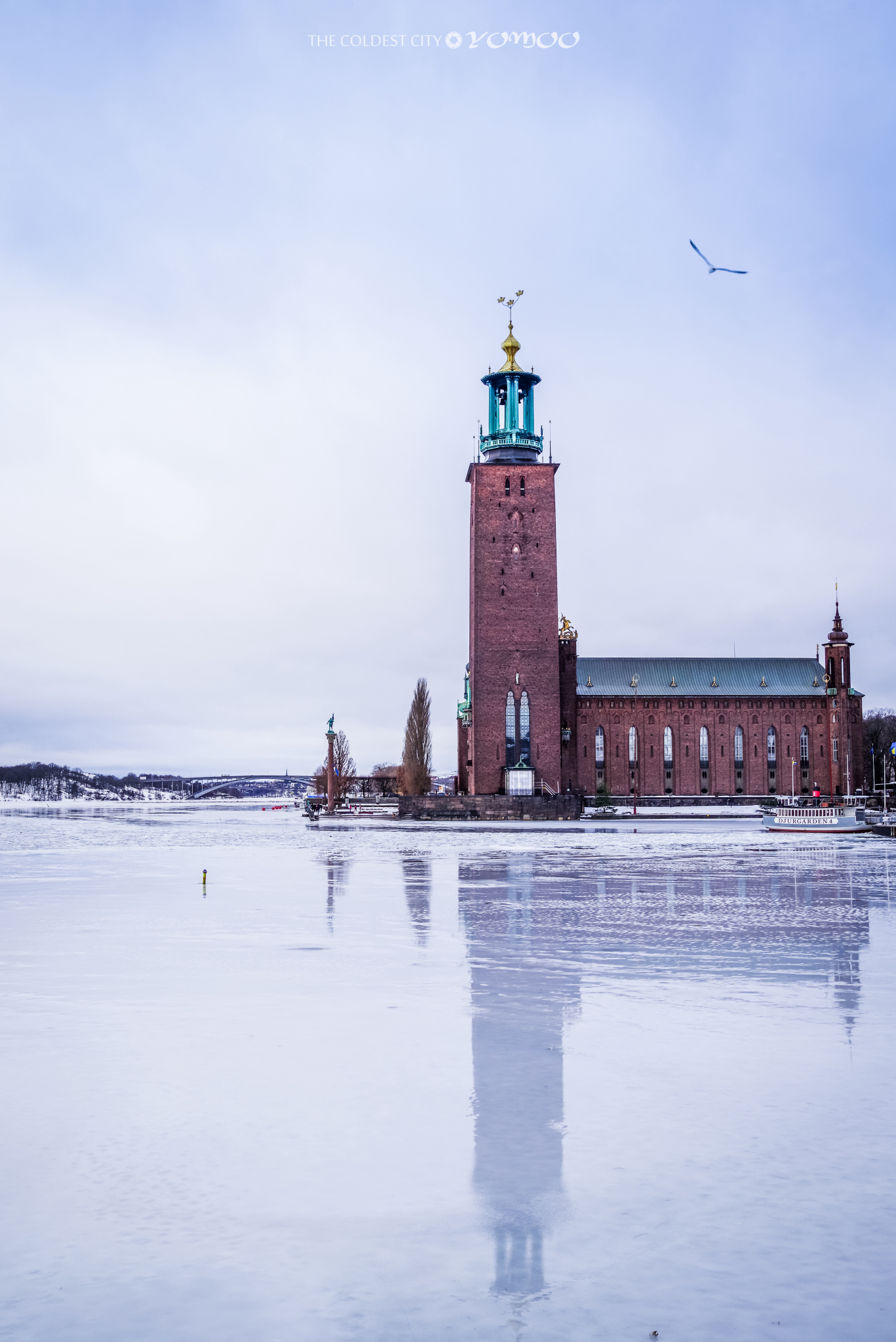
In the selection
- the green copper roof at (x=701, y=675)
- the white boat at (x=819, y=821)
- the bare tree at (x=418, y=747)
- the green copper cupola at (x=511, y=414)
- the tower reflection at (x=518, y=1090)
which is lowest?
the white boat at (x=819, y=821)

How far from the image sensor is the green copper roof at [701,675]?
84.1 metres

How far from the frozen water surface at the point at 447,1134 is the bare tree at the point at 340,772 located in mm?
80611

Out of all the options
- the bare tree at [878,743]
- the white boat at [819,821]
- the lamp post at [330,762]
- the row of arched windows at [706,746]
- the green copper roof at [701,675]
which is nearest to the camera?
the white boat at [819,821]

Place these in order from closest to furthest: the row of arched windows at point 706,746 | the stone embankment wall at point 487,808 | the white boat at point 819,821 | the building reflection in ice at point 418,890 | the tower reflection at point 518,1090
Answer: the tower reflection at point 518,1090, the building reflection in ice at point 418,890, the white boat at point 819,821, the stone embankment wall at point 487,808, the row of arched windows at point 706,746

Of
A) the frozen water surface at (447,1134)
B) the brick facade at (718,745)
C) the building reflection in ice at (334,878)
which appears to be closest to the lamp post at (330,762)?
the brick facade at (718,745)

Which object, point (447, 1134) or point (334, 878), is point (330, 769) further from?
point (447, 1134)

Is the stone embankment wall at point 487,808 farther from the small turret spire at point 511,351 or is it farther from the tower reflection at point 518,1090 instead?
the tower reflection at point 518,1090

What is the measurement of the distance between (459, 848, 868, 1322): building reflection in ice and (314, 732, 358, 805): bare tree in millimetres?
71946

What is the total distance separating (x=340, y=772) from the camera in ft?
379

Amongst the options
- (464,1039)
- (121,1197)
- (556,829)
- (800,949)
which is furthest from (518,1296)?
(556,829)

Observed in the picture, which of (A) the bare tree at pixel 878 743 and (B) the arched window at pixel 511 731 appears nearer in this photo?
(B) the arched window at pixel 511 731

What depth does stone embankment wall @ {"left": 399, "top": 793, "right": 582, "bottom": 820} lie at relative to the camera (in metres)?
58.3

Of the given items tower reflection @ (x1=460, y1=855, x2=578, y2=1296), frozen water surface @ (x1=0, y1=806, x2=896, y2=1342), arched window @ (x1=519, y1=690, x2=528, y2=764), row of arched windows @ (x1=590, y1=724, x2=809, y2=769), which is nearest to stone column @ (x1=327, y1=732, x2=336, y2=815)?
arched window @ (x1=519, y1=690, x2=528, y2=764)

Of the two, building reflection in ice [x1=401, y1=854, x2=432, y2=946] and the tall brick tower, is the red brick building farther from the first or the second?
building reflection in ice [x1=401, y1=854, x2=432, y2=946]
